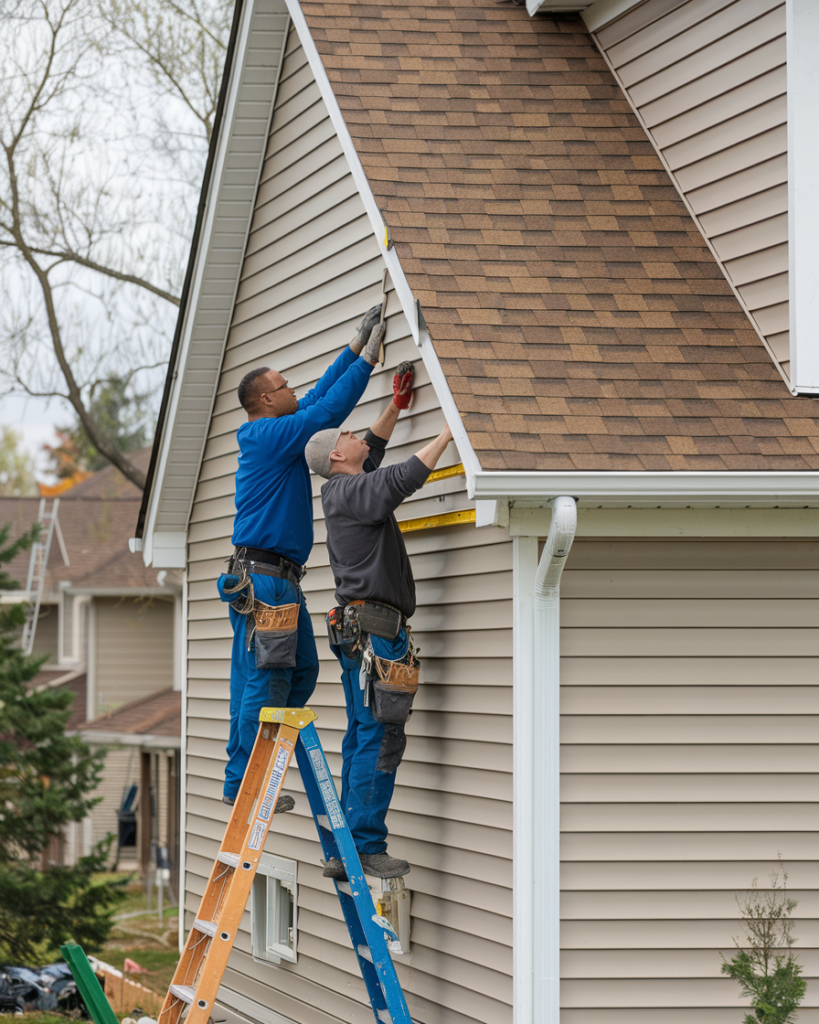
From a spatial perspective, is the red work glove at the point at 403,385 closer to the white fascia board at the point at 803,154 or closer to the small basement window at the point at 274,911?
the white fascia board at the point at 803,154

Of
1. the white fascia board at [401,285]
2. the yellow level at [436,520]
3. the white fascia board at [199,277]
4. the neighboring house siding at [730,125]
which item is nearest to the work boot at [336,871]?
the yellow level at [436,520]

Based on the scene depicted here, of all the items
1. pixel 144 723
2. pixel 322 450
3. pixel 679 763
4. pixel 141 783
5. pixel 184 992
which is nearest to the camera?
pixel 679 763

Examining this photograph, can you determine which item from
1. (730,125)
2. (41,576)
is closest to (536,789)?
(730,125)

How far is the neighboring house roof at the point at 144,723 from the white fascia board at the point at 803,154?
16360 mm

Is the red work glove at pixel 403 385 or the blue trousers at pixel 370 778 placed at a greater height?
the red work glove at pixel 403 385

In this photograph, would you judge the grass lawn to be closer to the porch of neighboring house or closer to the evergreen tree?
the evergreen tree

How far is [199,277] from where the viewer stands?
884 centimetres

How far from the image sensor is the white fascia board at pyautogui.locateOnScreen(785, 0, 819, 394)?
538cm

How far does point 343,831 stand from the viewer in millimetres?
5477

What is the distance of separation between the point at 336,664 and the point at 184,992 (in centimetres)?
222

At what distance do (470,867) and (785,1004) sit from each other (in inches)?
57.9

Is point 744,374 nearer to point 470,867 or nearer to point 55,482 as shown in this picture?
point 470,867

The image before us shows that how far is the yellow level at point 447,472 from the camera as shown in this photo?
583 centimetres

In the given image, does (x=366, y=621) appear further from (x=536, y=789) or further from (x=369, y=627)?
(x=536, y=789)
